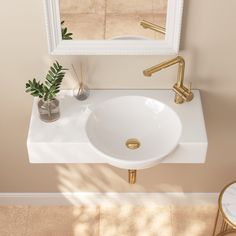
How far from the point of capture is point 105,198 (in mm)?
3248

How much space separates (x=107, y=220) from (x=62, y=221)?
0.30m

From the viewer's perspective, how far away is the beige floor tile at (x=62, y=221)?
3.15 m

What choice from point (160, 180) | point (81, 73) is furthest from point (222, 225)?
point (81, 73)

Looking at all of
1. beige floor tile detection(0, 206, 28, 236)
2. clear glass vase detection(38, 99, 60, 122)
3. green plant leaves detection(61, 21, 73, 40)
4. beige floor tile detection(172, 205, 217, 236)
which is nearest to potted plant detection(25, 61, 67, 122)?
clear glass vase detection(38, 99, 60, 122)

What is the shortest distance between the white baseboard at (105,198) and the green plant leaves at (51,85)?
3.36 feet

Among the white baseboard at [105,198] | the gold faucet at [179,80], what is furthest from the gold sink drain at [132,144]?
the white baseboard at [105,198]

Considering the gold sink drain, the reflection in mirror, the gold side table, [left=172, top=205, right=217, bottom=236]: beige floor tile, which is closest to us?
the reflection in mirror

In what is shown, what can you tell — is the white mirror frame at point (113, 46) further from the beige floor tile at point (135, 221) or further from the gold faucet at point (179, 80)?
the beige floor tile at point (135, 221)

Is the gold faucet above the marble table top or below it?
above

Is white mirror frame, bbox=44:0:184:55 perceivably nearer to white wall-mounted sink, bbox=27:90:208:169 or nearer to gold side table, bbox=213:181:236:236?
white wall-mounted sink, bbox=27:90:208:169

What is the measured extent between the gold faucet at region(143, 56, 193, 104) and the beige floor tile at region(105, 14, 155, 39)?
0.16 meters

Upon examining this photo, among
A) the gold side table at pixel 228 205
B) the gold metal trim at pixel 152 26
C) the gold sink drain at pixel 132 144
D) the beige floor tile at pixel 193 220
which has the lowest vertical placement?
the beige floor tile at pixel 193 220

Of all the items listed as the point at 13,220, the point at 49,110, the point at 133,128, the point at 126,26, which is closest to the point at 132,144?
the point at 133,128

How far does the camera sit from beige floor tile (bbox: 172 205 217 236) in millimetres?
3137
